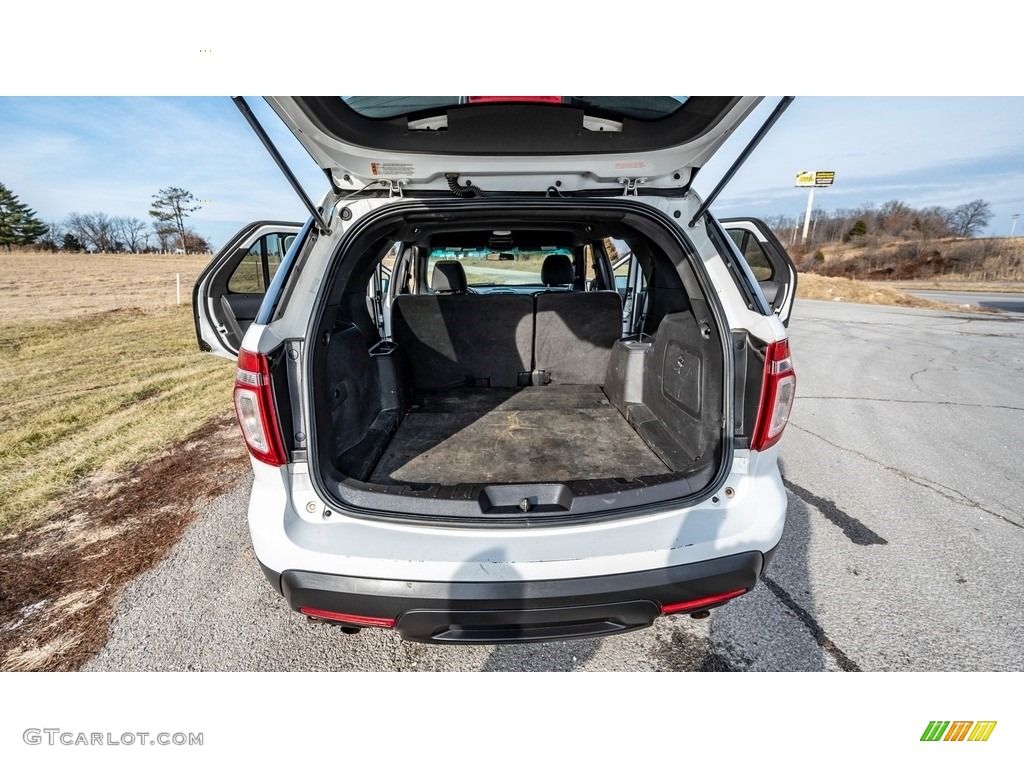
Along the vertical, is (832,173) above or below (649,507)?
above

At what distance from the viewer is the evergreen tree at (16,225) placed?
34.8 metres

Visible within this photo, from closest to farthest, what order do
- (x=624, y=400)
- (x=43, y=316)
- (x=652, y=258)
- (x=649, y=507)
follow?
(x=649, y=507), (x=652, y=258), (x=624, y=400), (x=43, y=316)

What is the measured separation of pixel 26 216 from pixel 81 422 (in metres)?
52.7

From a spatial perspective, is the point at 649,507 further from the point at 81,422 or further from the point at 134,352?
the point at 134,352

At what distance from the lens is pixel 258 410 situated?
4.62 ft

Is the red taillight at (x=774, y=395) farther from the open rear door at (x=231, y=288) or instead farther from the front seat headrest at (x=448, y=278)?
the front seat headrest at (x=448, y=278)

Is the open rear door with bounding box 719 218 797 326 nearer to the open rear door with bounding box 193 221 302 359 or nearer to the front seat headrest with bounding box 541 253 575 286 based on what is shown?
the front seat headrest with bounding box 541 253 575 286

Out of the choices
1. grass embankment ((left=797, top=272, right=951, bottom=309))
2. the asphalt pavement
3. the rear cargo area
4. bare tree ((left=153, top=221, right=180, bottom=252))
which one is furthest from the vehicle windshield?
bare tree ((left=153, top=221, right=180, bottom=252))

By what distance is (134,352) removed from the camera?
7473 mm

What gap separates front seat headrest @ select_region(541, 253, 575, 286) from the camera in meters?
4.08

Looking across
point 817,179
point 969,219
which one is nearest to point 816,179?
point 817,179

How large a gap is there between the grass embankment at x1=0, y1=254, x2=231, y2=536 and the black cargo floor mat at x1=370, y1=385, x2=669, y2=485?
232 cm

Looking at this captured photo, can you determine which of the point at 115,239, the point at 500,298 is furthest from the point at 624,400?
the point at 115,239

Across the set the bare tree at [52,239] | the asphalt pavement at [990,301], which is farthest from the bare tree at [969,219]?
the bare tree at [52,239]
